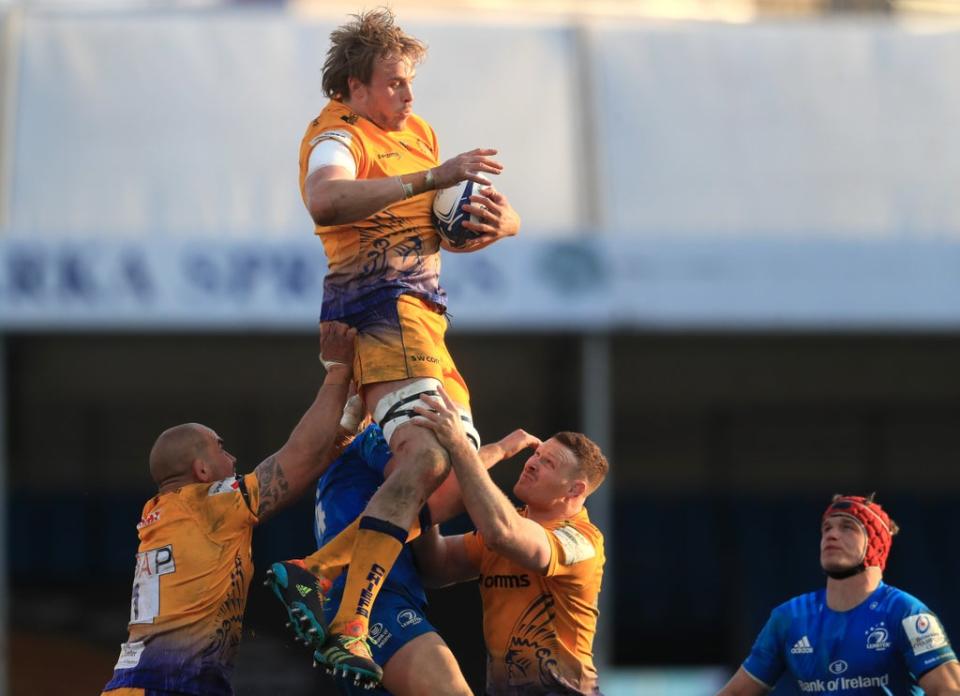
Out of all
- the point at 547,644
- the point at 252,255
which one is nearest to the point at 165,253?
the point at 252,255

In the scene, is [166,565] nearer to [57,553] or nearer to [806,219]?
[806,219]

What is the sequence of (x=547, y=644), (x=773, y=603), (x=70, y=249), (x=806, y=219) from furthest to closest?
A: 1. (x=773, y=603)
2. (x=806, y=219)
3. (x=70, y=249)
4. (x=547, y=644)

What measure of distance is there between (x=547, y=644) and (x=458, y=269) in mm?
6168

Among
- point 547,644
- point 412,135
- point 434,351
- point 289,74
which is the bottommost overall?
point 547,644

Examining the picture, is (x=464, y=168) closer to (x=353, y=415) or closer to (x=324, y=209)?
(x=324, y=209)

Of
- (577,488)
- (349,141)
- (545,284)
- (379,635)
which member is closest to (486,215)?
(349,141)

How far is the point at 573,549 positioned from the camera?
20.6 feet

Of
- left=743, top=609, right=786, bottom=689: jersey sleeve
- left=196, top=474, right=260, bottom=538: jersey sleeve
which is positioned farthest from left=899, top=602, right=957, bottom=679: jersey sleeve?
left=196, top=474, right=260, bottom=538: jersey sleeve

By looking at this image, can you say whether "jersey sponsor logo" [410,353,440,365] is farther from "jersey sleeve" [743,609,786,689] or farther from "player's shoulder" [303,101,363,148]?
"jersey sleeve" [743,609,786,689]

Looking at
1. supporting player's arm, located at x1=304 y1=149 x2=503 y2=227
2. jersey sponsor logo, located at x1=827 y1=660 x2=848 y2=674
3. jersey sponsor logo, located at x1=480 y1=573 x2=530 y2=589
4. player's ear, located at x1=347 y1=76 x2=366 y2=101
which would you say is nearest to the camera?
supporting player's arm, located at x1=304 y1=149 x2=503 y2=227

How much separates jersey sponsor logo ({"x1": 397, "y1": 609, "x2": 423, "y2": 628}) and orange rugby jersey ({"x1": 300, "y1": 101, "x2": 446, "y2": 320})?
3.77 feet

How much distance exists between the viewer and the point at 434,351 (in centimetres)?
593

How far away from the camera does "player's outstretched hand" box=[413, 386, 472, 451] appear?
574 cm

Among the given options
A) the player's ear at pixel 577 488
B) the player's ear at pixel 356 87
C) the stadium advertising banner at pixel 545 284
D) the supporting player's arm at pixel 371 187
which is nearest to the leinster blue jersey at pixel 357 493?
the player's ear at pixel 577 488
